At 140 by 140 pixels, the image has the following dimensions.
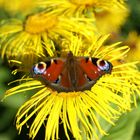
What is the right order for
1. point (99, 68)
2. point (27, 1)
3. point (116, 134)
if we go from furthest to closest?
1. point (27, 1)
2. point (116, 134)
3. point (99, 68)

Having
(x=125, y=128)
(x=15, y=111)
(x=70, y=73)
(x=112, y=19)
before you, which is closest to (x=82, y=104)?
(x=70, y=73)

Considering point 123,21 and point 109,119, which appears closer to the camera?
point 109,119

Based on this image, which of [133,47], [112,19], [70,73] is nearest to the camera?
[70,73]

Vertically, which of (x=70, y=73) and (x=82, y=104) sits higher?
(x=70, y=73)

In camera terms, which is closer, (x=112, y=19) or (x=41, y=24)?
(x=41, y=24)

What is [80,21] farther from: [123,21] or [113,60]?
[123,21]

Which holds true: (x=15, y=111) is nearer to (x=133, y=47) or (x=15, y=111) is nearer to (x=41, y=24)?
(x=41, y=24)

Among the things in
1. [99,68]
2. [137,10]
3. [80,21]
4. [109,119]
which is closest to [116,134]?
[109,119]
